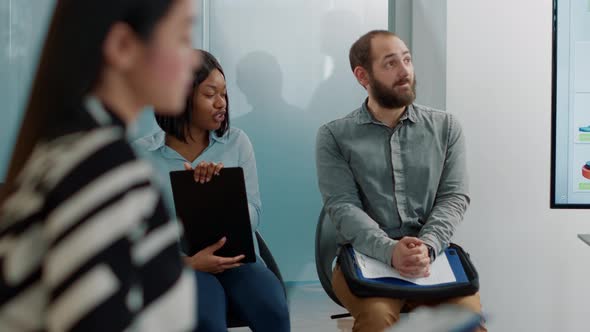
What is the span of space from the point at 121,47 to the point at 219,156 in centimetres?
188

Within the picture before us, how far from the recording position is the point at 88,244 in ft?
2.19

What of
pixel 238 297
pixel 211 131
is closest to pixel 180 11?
pixel 238 297

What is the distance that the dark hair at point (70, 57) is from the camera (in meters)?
0.71

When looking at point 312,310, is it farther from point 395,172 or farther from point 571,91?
point 571,91

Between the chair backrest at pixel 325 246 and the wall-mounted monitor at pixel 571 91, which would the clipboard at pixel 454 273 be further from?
the wall-mounted monitor at pixel 571 91

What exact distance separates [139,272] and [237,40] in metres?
3.68

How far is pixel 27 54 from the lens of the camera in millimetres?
3982

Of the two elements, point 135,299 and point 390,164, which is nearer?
point 135,299

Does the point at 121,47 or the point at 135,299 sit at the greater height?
the point at 121,47

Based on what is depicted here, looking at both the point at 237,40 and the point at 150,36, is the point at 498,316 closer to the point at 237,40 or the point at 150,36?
the point at 237,40

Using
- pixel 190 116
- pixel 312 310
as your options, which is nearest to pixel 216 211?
pixel 190 116

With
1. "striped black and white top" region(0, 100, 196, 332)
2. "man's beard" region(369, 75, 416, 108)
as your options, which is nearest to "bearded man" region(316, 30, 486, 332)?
"man's beard" region(369, 75, 416, 108)

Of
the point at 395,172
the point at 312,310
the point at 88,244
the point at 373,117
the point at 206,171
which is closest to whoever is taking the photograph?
the point at 88,244

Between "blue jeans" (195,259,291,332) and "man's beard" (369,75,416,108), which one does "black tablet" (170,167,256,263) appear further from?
"man's beard" (369,75,416,108)
